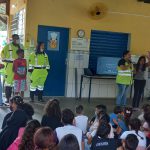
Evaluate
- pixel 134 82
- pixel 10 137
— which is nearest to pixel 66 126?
pixel 10 137

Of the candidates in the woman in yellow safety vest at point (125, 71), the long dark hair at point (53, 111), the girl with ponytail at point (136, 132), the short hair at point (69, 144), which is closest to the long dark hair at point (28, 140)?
the short hair at point (69, 144)

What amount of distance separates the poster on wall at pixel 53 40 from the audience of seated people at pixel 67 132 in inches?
173

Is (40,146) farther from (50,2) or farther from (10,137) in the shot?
(50,2)

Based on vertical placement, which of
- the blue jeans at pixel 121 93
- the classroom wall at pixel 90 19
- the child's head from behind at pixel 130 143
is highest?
the classroom wall at pixel 90 19

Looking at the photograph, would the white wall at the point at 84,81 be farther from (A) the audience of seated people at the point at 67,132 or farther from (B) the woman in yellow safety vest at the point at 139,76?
(A) the audience of seated people at the point at 67,132

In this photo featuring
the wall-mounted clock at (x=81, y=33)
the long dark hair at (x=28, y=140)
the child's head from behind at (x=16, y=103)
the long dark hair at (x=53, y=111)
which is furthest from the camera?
the wall-mounted clock at (x=81, y=33)

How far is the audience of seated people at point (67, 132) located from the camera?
2.76 m

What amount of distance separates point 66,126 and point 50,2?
5757 millimetres

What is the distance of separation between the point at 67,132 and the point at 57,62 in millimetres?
5694

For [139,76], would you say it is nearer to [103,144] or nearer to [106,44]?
[106,44]

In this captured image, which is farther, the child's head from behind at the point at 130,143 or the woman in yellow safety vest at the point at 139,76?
the woman in yellow safety vest at the point at 139,76

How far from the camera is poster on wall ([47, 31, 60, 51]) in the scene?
29.6ft

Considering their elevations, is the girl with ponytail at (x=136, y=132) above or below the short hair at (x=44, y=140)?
below

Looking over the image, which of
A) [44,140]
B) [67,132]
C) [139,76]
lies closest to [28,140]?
[44,140]
